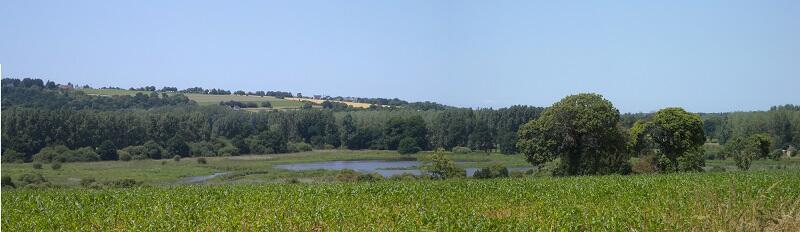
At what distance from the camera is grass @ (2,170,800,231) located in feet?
47.4

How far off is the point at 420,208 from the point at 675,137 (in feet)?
124

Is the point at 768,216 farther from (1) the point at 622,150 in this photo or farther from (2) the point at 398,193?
(1) the point at 622,150

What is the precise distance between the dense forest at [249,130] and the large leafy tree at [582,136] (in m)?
45.8

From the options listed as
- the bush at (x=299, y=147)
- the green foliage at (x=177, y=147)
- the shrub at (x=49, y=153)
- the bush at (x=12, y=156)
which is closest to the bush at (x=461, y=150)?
the bush at (x=299, y=147)

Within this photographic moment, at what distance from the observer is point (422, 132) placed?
429ft

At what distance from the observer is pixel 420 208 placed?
19531 mm

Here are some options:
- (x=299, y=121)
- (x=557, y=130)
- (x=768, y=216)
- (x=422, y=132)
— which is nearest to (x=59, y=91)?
(x=299, y=121)

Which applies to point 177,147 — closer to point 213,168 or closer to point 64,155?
point 64,155

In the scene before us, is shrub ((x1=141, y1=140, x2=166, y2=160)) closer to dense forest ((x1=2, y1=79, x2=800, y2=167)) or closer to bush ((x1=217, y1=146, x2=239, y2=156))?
dense forest ((x1=2, y1=79, x2=800, y2=167))

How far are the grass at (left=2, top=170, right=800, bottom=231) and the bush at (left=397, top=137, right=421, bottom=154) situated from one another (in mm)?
95281

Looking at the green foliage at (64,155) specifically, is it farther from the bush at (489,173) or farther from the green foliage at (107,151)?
the bush at (489,173)

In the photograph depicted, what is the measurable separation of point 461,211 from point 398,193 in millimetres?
6168

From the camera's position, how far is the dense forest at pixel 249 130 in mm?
104625

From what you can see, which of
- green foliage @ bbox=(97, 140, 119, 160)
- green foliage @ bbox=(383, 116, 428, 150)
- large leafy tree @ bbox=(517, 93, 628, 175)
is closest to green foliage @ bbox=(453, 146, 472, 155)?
green foliage @ bbox=(383, 116, 428, 150)
